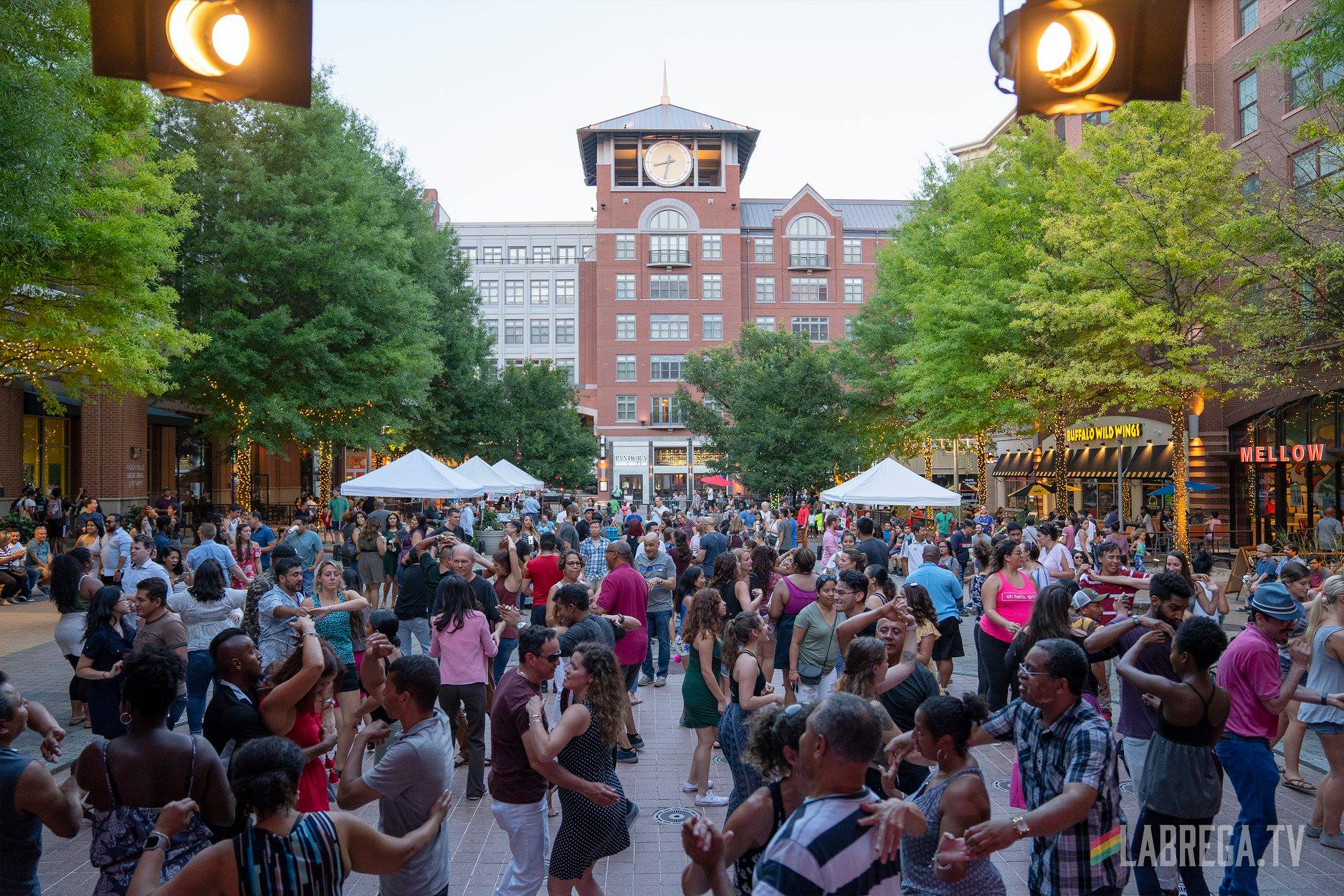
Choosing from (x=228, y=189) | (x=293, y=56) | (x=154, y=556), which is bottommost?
(x=154, y=556)

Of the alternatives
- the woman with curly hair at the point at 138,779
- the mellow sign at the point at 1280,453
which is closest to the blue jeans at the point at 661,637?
the woman with curly hair at the point at 138,779

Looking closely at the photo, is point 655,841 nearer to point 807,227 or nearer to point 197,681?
point 197,681

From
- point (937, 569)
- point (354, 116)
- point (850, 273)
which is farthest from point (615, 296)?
point (937, 569)

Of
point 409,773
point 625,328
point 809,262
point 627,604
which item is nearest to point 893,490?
point 627,604

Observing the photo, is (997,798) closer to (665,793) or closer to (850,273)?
(665,793)

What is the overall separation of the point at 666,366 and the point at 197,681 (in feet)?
200

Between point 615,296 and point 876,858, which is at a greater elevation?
point 615,296

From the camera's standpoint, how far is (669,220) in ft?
221

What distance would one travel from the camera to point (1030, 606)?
9023mm

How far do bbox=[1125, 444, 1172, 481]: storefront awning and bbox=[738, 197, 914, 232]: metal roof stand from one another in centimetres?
3825

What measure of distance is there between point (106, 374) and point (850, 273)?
57.7m

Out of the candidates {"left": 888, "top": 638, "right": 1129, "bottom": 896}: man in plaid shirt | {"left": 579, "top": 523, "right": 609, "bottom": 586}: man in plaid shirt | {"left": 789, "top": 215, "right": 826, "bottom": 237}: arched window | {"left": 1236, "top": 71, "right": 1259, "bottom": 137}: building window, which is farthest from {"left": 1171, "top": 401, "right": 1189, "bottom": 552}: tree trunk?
{"left": 789, "top": 215, "right": 826, "bottom": 237}: arched window

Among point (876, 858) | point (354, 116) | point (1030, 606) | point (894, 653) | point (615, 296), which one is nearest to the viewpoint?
point (876, 858)

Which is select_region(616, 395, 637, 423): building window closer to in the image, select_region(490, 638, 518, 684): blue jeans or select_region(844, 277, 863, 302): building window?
select_region(844, 277, 863, 302): building window
